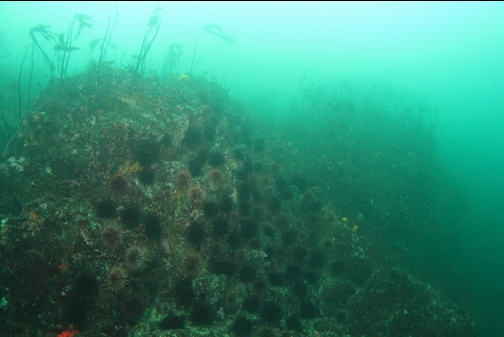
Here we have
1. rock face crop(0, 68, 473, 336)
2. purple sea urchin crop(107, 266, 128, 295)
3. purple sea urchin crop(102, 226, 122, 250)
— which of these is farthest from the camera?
purple sea urchin crop(102, 226, 122, 250)

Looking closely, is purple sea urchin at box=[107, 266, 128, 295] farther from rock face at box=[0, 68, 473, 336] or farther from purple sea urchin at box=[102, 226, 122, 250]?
purple sea urchin at box=[102, 226, 122, 250]

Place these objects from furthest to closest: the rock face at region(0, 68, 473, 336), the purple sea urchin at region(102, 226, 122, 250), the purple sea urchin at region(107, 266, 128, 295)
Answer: the purple sea urchin at region(102, 226, 122, 250), the purple sea urchin at region(107, 266, 128, 295), the rock face at region(0, 68, 473, 336)

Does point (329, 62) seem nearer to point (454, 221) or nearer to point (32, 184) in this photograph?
point (454, 221)

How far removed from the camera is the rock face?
7.12 meters

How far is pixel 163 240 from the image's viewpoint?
9172 millimetres

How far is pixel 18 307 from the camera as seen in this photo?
253 inches

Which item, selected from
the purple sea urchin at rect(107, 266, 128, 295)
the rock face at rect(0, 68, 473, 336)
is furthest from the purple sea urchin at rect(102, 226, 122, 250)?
the purple sea urchin at rect(107, 266, 128, 295)

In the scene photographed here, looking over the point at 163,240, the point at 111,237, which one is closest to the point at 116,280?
the point at 111,237

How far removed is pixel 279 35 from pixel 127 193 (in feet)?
466

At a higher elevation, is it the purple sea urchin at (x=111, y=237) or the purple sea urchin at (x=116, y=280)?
the purple sea urchin at (x=111, y=237)

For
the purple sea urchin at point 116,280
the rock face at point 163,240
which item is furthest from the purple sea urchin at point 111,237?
the purple sea urchin at point 116,280

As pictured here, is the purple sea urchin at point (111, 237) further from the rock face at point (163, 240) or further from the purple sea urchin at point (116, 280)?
the purple sea urchin at point (116, 280)

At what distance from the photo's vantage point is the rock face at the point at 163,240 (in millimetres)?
7125

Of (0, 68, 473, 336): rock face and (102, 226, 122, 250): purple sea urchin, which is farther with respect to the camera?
(102, 226, 122, 250): purple sea urchin
